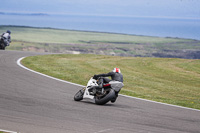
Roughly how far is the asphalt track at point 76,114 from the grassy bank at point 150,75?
94.3 inches

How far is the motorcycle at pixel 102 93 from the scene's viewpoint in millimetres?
11223

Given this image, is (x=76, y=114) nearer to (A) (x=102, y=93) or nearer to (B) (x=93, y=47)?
(A) (x=102, y=93)

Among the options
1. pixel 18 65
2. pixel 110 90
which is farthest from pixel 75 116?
pixel 18 65

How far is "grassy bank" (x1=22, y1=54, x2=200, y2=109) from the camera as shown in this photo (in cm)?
1558

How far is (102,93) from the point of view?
1154 cm

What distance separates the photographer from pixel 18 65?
67.6 feet

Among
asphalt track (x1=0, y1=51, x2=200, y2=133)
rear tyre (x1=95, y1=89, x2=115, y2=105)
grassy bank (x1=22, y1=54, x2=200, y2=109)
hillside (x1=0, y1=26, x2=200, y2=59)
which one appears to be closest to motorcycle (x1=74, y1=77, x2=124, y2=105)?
rear tyre (x1=95, y1=89, x2=115, y2=105)

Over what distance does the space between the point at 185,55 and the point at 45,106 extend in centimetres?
7507

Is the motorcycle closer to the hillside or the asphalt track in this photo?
the asphalt track

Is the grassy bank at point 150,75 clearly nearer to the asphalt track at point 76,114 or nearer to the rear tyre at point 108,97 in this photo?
the asphalt track at point 76,114

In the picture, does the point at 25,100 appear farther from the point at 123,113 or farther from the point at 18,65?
the point at 18,65

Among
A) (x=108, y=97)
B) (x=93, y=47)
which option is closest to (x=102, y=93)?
(x=108, y=97)

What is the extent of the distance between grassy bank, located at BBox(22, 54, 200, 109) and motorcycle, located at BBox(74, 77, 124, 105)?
10.6 ft

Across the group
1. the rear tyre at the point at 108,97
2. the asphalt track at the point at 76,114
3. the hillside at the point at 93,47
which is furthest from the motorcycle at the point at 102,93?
the hillside at the point at 93,47
